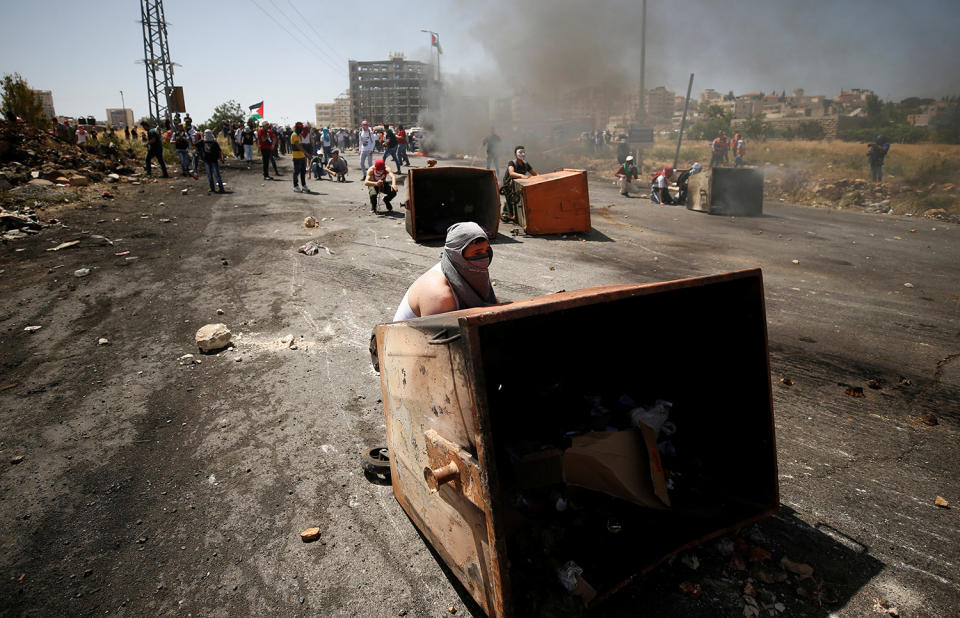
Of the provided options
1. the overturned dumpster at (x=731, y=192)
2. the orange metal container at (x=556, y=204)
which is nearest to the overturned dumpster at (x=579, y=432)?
the orange metal container at (x=556, y=204)

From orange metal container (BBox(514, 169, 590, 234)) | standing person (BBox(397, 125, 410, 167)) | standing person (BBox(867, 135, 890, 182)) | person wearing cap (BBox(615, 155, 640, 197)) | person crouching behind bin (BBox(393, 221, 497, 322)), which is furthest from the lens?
standing person (BBox(397, 125, 410, 167))

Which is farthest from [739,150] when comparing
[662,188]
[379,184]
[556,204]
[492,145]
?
[379,184]

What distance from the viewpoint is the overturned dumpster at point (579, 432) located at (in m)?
1.71

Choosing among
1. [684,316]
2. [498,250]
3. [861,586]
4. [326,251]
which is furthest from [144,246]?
[861,586]

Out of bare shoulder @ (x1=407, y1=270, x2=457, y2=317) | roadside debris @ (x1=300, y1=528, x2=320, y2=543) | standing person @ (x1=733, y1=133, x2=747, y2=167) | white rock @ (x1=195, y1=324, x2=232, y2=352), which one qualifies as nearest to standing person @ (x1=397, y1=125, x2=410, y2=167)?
standing person @ (x1=733, y1=133, x2=747, y2=167)

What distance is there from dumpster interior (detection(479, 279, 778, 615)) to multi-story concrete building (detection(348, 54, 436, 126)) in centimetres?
6533

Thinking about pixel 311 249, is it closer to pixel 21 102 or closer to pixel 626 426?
pixel 626 426

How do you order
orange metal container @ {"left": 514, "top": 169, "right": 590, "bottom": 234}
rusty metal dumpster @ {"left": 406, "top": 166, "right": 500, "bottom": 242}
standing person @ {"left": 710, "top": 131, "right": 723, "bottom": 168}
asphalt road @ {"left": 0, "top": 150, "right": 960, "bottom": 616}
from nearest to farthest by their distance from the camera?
1. asphalt road @ {"left": 0, "top": 150, "right": 960, "bottom": 616}
2. rusty metal dumpster @ {"left": 406, "top": 166, "right": 500, "bottom": 242}
3. orange metal container @ {"left": 514, "top": 169, "right": 590, "bottom": 234}
4. standing person @ {"left": 710, "top": 131, "right": 723, "bottom": 168}

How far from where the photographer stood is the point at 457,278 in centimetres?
268

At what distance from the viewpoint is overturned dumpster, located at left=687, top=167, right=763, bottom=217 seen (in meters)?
12.3

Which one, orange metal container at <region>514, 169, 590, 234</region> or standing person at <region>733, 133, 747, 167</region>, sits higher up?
standing person at <region>733, 133, 747, 167</region>

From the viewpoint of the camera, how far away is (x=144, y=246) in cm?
798

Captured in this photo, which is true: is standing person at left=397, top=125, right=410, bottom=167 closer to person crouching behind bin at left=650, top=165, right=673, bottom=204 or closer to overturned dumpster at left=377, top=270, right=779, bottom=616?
person crouching behind bin at left=650, top=165, right=673, bottom=204

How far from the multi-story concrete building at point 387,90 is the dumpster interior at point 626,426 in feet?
214
